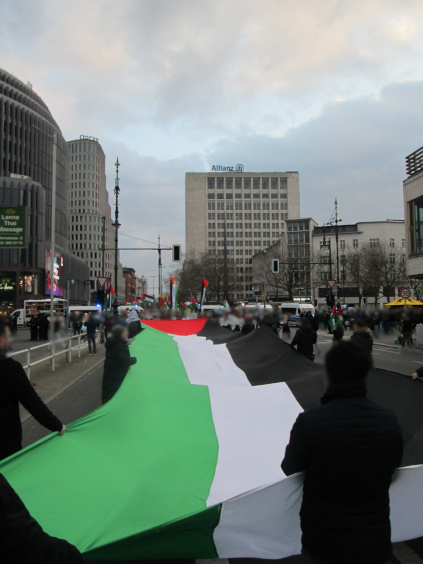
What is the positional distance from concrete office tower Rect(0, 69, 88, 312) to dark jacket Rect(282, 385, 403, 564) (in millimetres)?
57065

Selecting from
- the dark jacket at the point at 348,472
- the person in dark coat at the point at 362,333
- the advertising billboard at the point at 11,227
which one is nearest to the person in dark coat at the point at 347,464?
the dark jacket at the point at 348,472

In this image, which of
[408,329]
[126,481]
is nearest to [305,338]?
[408,329]

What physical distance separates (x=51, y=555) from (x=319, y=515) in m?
1.25

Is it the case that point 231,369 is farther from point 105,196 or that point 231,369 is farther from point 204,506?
point 105,196

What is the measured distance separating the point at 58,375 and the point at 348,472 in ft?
38.3

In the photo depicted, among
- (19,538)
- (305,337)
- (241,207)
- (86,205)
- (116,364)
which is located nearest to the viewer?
(19,538)

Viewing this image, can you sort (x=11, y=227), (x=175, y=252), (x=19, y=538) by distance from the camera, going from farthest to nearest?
(x=175, y=252) → (x=11, y=227) → (x=19, y=538)

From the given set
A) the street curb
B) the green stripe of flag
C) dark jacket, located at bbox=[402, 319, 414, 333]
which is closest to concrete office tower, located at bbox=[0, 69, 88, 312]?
the street curb

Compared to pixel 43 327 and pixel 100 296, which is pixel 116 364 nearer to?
pixel 100 296

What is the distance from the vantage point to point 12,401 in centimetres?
347

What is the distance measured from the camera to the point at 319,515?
2174 millimetres

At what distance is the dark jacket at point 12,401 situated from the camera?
11.1 ft

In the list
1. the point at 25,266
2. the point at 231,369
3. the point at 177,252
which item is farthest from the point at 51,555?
the point at 25,266

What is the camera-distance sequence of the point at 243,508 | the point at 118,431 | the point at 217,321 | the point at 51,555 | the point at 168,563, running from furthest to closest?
the point at 217,321
the point at 118,431
the point at 168,563
the point at 243,508
the point at 51,555
